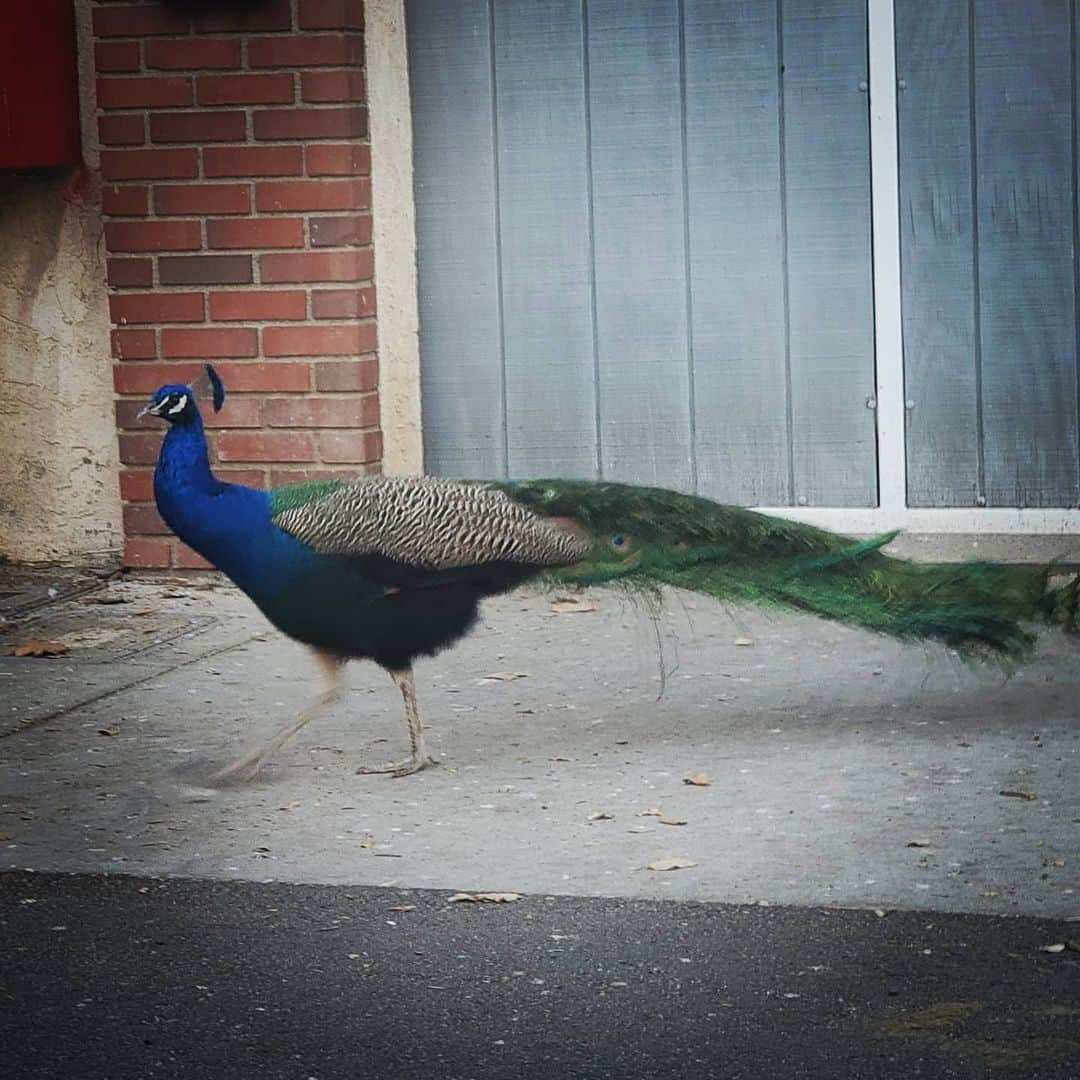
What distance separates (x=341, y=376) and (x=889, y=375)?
1747mm

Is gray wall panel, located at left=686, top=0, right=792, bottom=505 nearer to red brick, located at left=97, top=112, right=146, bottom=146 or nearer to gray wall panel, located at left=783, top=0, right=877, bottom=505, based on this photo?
gray wall panel, located at left=783, top=0, right=877, bottom=505

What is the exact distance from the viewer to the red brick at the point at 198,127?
7086mm

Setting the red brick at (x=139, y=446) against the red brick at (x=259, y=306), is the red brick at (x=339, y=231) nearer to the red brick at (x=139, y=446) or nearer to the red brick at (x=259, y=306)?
the red brick at (x=259, y=306)

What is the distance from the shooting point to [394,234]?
7.20 m

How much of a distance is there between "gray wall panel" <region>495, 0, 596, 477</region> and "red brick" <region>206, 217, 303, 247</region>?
677 millimetres

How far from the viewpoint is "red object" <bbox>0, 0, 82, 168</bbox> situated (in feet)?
22.9


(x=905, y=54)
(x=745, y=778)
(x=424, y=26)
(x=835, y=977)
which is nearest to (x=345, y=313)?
(x=424, y=26)

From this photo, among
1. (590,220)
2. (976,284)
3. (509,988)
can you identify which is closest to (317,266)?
(590,220)

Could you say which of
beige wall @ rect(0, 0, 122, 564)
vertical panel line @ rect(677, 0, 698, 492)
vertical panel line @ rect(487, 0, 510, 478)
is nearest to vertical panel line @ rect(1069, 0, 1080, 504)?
vertical panel line @ rect(677, 0, 698, 492)

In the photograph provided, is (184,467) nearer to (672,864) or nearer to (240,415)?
(672,864)

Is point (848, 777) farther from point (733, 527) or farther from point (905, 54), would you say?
point (905, 54)

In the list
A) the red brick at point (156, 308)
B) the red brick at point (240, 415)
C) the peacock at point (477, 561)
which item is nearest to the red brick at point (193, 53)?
the red brick at point (156, 308)

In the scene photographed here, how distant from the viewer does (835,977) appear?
12.7ft

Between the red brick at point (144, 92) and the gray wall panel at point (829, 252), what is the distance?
194cm
